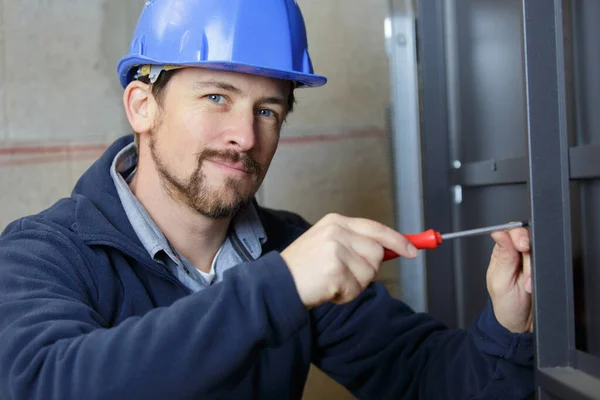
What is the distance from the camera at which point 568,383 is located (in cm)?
91

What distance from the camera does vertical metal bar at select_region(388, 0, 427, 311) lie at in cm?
165

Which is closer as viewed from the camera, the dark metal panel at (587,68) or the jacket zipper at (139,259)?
the dark metal panel at (587,68)

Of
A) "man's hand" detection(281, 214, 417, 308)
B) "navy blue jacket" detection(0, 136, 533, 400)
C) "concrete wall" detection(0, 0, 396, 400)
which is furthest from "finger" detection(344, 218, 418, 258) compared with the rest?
"concrete wall" detection(0, 0, 396, 400)

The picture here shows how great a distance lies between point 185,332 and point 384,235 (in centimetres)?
28

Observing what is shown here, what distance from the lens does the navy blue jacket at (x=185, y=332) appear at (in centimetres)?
83

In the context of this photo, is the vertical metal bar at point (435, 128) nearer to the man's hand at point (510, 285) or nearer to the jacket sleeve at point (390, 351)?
the jacket sleeve at point (390, 351)

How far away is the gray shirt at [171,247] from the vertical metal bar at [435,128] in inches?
15.6

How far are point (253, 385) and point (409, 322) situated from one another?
340 millimetres

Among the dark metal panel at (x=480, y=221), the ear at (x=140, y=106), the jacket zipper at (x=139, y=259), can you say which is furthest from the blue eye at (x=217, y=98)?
the dark metal panel at (x=480, y=221)

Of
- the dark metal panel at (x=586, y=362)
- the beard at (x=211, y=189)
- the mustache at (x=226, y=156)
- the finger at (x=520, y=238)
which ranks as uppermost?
the mustache at (x=226, y=156)

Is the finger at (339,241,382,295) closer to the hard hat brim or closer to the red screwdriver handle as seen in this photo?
the red screwdriver handle

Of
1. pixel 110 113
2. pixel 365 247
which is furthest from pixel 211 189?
pixel 110 113

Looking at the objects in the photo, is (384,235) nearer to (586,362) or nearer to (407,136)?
(586,362)

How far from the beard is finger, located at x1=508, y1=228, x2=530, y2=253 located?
0.50 metres
